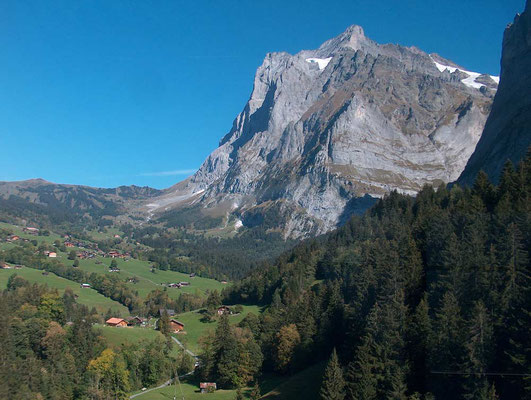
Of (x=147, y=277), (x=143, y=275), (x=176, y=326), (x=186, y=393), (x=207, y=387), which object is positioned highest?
(x=143, y=275)

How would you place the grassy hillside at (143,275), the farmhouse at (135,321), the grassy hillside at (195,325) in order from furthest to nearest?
the grassy hillside at (143,275) → the farmhouse at (135,321) → the grassy hillside at (195,325)

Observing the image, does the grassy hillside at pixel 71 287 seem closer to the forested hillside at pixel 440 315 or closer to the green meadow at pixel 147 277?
the green meadow at pixel 147 277

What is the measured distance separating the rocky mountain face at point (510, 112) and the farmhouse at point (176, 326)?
10034 cm

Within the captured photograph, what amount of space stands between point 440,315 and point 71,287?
358ft

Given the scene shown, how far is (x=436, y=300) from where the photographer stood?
37562mm

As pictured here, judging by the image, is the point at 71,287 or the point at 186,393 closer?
the point at 186,393

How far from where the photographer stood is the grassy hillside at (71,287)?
A: 11038 cm

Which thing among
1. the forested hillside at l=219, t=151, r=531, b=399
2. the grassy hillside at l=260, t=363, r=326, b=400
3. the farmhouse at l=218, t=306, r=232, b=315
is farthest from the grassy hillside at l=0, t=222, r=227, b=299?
the grassy hillside at l=260, t=363, r=326, b=400

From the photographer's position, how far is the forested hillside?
101 ft

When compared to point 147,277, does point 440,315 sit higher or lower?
lower

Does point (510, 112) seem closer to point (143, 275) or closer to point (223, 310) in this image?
point (223, 310)

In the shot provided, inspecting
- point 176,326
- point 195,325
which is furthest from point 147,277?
point 176,326

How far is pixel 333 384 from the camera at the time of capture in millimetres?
36469

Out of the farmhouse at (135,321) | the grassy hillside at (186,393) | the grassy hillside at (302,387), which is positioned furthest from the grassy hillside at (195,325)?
the grassy hillside at (302,387)
